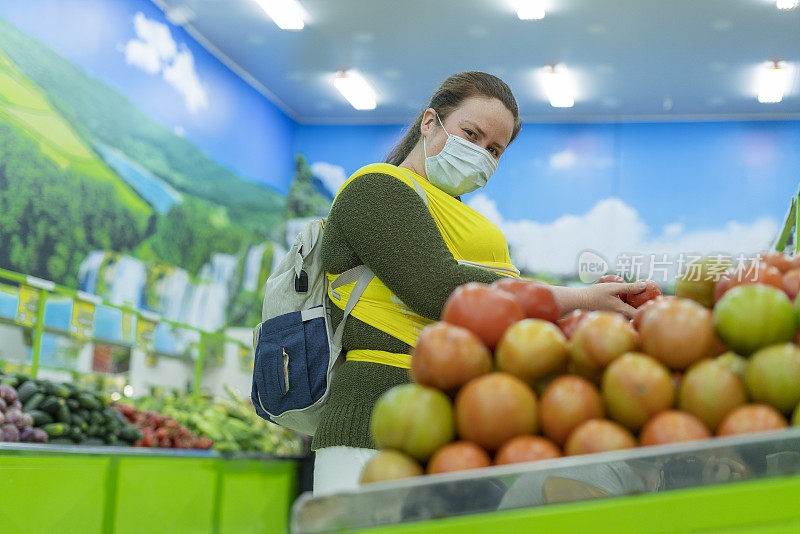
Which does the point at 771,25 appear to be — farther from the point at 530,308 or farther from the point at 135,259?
the point at 530,308

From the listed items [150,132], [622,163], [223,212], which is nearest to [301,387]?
[150,132]

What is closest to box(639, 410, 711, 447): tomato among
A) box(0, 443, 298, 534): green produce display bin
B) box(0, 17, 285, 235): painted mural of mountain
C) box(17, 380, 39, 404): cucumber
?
box(0, 443, 298, 534): green produce display bin

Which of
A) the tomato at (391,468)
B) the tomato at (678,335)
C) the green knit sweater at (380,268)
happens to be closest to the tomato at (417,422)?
the tomato at (391,468)

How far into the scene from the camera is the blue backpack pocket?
1.61 meters

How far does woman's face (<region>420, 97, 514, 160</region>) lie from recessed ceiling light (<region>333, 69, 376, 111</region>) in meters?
5.75

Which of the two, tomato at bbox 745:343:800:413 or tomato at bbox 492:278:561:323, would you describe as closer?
tomato at bbox 745:343:800:413

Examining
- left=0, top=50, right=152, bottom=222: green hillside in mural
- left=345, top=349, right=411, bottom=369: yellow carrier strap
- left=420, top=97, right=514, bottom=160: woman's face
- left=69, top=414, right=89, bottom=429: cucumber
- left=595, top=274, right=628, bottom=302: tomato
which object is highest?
left=0, top=50, right=152, bottom=222: green hillside in mural

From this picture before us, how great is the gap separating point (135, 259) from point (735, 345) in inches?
209

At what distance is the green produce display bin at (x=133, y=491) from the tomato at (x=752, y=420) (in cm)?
255

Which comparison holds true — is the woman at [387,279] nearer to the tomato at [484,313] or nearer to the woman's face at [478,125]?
the woman's face at [478,125]

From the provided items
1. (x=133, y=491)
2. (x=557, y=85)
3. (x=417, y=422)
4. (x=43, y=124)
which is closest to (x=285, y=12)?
(x=43, y=124)

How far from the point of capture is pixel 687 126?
7859 mm

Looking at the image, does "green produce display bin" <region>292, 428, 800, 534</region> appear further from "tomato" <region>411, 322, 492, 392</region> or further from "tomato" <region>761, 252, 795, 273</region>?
"tomato" <region>761, 252, 795, 273</region>

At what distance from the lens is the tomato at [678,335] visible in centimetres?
89
